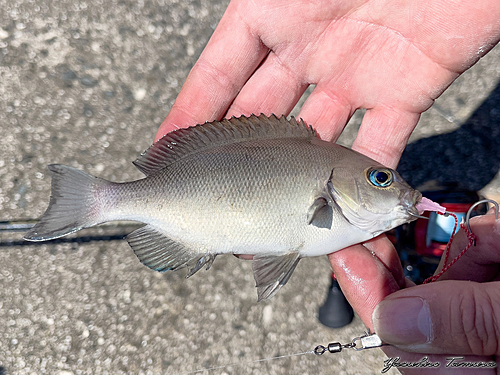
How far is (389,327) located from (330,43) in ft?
5.56

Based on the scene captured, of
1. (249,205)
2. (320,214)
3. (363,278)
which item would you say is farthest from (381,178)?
(249,205)

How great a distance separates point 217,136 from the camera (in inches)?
76.4

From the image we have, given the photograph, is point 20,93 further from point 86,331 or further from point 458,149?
point 458,149

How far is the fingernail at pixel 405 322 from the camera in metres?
1.50

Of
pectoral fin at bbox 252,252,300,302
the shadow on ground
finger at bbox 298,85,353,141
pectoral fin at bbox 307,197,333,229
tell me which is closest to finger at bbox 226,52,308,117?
finger at bbox 298,85,353,141

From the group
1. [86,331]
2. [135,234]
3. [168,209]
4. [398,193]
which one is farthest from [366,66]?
[86,331]

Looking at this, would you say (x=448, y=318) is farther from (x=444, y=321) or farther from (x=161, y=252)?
(x=161, y=252)

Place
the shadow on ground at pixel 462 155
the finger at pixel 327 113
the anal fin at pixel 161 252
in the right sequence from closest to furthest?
the anal fin at pixel 161 252 < the finger at pixel 327 113 < the shadow on ground at pixel 462 155

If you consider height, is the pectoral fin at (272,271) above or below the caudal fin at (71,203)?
below

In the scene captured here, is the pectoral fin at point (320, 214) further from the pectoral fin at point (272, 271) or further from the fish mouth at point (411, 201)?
the fish mouth at point (411, 201)

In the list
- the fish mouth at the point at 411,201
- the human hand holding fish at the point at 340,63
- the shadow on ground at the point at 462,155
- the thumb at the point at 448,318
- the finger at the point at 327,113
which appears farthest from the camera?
the shadow on ground at the point at 462,155

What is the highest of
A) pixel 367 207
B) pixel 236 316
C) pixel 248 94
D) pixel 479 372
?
pixel 248 94

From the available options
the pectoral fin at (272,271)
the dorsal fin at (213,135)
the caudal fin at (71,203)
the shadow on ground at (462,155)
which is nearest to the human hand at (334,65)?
the dorsal fin at (213,135)

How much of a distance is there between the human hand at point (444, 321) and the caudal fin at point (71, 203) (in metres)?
1.44
